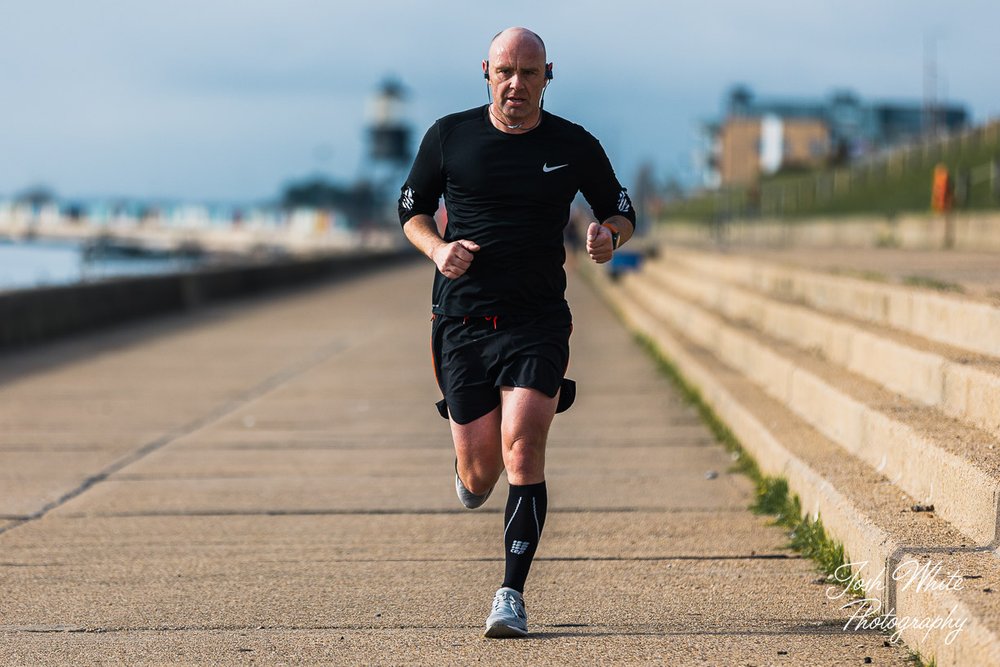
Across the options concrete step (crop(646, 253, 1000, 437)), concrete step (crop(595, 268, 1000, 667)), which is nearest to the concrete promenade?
concrete step (crop(595, 268, 1000, 667))

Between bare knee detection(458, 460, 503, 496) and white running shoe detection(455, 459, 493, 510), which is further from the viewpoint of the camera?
white running shoe detection(455, 459, 493, 510)

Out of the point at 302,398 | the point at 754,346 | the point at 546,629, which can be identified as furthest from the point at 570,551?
the point at 302,398

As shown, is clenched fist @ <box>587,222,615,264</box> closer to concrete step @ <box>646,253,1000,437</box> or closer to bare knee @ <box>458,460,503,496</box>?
bare knee @ <box>458,460,503,496</box>

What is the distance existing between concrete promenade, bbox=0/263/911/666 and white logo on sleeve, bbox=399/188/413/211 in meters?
1.50

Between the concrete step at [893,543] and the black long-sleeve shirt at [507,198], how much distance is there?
4.70 ft

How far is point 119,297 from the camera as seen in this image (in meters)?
21.9

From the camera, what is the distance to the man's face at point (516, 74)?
16.8 feet

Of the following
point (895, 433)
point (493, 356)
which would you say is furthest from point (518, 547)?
point (895, 433)

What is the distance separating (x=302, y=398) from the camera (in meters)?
12.5

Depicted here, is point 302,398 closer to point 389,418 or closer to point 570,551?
point 389,418

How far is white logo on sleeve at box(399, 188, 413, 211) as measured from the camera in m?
5.47

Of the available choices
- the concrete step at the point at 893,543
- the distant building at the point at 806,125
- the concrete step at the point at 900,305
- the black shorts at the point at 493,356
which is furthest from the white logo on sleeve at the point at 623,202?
the distant building at the point at 806,125

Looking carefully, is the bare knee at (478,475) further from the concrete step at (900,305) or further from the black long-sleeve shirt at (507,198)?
the concrete step at (900,305)

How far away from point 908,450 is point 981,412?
355 mm
